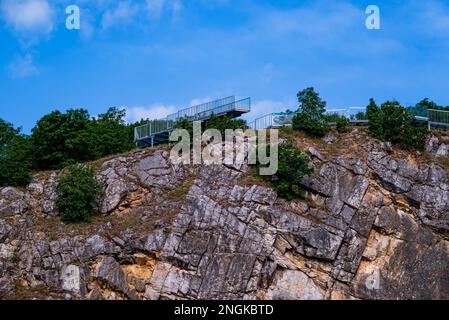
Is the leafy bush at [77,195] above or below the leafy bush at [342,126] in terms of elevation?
below

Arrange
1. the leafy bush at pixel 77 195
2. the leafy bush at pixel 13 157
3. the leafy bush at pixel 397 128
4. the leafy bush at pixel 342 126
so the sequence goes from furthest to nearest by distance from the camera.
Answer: the leafy bush at pixel 342 126, the leafy bush at pixel 397 128, the leafy bush at pixel 13 157, the leafy bush at pixel 77 195

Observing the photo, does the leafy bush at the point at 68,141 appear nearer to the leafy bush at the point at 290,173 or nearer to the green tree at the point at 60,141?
the green tree at the point at 60,141

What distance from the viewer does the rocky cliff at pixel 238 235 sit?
2002 inches

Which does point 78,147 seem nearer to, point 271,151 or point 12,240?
point 12,240

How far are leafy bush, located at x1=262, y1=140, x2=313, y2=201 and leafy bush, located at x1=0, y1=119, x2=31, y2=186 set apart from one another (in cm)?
1660

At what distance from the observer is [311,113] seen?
193 feet

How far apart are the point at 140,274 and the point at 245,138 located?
12119 millimetres

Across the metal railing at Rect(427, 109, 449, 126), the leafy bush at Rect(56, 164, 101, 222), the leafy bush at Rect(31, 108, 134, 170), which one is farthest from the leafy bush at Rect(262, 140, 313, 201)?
the leafy bush at Rect(31, 108, 134, 170)

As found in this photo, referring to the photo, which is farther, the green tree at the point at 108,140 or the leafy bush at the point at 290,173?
the green tree at the point at 108,140

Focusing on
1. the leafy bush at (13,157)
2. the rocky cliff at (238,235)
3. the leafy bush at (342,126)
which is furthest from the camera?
the leafy bush at (342,126)

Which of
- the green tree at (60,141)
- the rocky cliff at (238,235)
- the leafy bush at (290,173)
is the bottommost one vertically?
the rocky cliff at (238,235)

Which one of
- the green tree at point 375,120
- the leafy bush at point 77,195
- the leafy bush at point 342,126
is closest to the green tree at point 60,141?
the leafy bush at point 77,195

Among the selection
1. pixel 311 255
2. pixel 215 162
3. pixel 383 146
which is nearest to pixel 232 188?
pixel 215 162

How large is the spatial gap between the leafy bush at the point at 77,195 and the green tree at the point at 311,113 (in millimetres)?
14305
